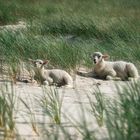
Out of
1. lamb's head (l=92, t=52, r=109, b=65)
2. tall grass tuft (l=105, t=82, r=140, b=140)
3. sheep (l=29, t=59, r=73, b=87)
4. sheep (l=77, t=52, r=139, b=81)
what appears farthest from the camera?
lamb's head (l=92, t=52, r=109, b=65)

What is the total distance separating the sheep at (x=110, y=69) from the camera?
33.9 ft

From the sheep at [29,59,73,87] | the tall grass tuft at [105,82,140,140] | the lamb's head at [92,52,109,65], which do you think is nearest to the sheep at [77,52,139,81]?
the lamb's head at [92,52,109,65]

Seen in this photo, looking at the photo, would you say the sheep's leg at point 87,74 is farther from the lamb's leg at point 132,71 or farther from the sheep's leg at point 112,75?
the lamb's leg at point 132,71

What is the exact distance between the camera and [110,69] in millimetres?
10562

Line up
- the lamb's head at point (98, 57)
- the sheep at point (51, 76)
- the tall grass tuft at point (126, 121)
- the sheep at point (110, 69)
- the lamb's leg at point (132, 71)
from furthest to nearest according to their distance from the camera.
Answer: the lamb's head at point (98, 57) → the sheep at point (110, 69) → the lamb's leg at point (132, 71) → the sheep at point (51, 76) → the tall grass tuft at point (126, 121)

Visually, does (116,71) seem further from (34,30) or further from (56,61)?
(34,30)

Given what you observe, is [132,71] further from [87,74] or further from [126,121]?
[126,121]

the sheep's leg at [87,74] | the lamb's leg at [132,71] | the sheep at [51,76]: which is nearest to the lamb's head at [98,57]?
the sheep's leg at [87,74]

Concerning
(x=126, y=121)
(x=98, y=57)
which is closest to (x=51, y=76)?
(x=98, y=57)

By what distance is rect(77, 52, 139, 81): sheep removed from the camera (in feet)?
33.9

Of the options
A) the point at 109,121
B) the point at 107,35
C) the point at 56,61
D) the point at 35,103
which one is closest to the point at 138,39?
the point at 107,35

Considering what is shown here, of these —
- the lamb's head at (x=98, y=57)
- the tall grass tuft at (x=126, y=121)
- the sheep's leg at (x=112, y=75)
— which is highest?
the lamb's head at (x=98, y=57)

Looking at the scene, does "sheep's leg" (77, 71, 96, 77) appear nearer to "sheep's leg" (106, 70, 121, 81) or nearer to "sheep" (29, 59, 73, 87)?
"sheep's leg" (106, 70, 121, 81)

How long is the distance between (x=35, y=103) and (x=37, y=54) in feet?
11.8
